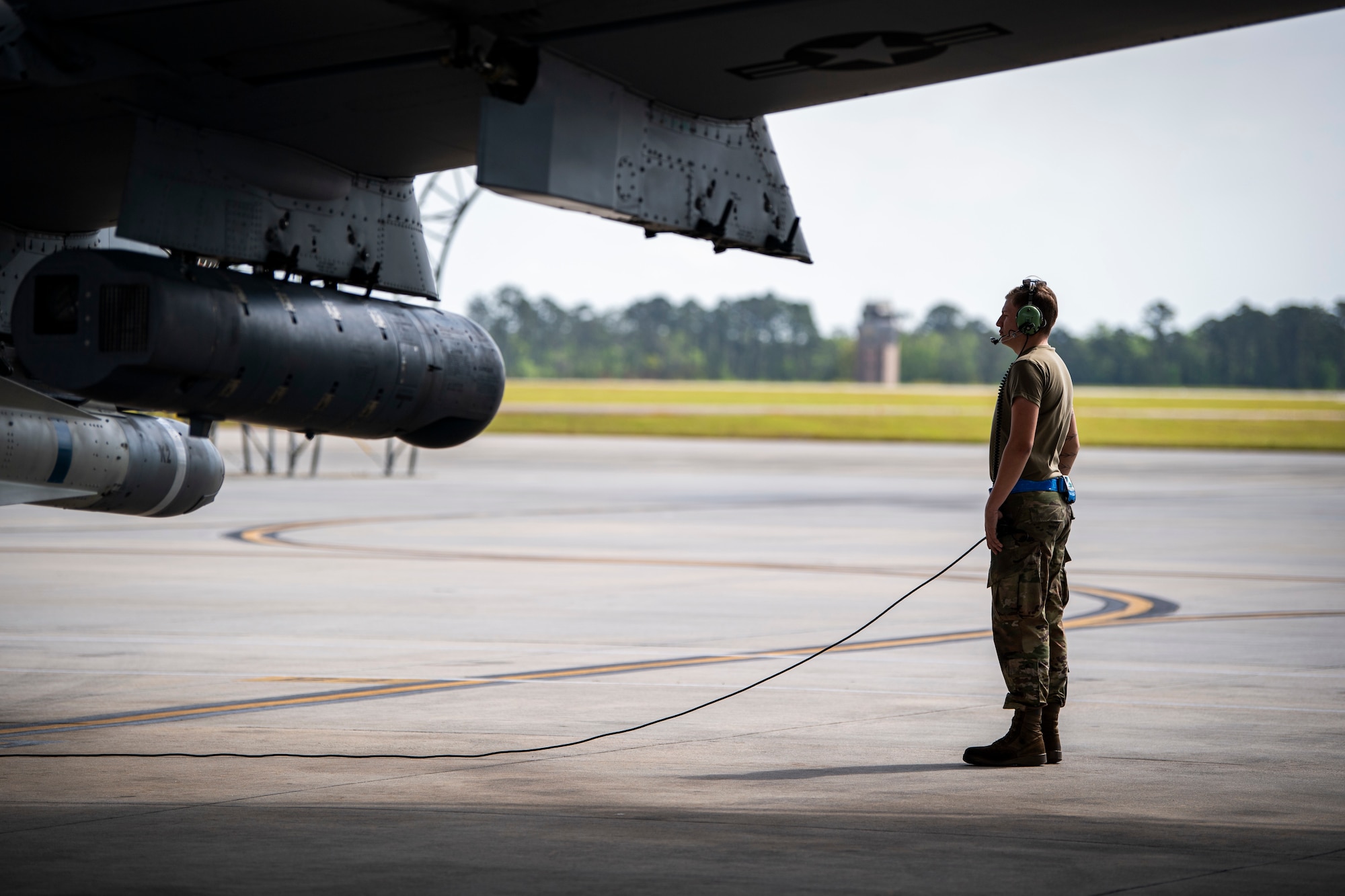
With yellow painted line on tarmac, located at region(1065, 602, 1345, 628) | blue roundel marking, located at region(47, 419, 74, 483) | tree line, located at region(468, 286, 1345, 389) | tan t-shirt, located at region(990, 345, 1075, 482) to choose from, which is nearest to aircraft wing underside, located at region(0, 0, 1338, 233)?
tan t-shirt, located at region(990, 345, 1075, 482)

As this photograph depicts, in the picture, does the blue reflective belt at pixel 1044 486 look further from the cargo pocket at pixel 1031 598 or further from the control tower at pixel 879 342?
the control tower at pixel 879 342

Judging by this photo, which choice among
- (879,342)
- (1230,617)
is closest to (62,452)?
(1230,617)

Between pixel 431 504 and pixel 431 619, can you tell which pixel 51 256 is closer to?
pixel 431 619

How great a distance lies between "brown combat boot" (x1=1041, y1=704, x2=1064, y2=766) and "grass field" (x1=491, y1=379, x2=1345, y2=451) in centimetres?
6194

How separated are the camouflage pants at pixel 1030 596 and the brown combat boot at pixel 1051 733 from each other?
52 mm

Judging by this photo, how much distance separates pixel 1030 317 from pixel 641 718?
3.06 m

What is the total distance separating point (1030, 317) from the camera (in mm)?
8062

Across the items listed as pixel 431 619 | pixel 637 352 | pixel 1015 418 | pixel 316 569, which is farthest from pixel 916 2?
pixel 637 352

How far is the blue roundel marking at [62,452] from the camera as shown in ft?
36.2

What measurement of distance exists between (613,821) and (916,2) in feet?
12.8

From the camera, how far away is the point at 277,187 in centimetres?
920

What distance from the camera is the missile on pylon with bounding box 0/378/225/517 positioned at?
1075 cm

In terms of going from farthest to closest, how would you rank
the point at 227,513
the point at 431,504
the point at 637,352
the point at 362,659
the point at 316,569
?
1. the point at 637,352
2. the point at 431,504
3. the point at 227,513
4. the point at 316,569
5. the point at 362,659

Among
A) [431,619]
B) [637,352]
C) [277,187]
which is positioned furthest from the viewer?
[637,352]
